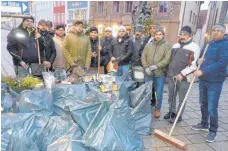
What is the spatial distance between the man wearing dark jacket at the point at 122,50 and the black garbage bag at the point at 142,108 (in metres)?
0.96

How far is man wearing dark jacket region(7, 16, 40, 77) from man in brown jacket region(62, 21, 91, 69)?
1.98ft

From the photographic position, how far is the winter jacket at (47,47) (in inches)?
171

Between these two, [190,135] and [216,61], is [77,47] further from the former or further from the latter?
[190,135]

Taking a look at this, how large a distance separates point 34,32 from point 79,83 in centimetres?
142

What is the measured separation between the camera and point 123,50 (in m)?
4.78

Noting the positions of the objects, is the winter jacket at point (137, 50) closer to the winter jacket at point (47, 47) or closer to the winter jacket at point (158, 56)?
the winter jacket at point (158, 56)

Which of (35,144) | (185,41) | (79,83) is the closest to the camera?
(35,144)

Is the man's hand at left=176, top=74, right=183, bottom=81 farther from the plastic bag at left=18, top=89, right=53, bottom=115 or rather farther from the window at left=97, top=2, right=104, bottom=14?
the window at left=97, top=2, right=104, bottom=14

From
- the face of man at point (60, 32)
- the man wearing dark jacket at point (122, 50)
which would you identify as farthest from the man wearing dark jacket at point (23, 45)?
the man wearing dark jacket at point (122, 50)

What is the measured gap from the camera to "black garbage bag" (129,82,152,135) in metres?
3.76

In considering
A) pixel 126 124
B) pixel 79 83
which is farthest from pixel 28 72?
pixel 126 124

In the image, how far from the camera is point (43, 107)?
3051 millimetres

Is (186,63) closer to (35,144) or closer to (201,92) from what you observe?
(201,92)

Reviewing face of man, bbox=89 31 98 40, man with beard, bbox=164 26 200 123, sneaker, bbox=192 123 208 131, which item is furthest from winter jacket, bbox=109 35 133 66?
sneaker, bbox=192 123 208 131
